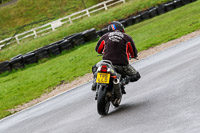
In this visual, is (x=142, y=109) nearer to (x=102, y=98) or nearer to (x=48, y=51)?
(x=102, y=98)

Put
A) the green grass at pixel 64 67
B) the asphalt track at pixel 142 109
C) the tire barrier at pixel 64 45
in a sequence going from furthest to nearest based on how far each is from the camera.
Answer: the tire barrier at pixel 64 45 → the green grass at pixel 64 67 → the asphalt track at pixel 142 109

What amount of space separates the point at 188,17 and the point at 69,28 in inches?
498

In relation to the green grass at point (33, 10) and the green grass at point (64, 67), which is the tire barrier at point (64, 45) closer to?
the green grass at point (64, 67)

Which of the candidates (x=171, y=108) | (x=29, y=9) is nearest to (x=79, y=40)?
(x=171, y=108)

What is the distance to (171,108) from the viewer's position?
6.83 metres

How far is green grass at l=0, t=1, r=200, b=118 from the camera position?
51.5 feet

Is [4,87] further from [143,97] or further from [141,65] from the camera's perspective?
[143,97]

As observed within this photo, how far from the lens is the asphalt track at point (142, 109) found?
627 cm

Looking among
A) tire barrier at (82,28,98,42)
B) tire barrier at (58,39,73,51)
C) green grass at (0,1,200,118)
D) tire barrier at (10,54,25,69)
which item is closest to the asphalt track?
green grass at (0,1,200,118)

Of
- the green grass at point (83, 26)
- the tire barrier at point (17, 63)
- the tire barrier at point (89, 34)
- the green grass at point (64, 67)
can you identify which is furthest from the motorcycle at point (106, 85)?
the green grass at point (83, 26)

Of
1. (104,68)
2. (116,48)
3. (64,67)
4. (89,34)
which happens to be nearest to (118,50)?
(116,48)

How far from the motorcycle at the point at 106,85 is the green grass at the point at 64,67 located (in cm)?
575

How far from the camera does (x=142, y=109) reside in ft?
24.6

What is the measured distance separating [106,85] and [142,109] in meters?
0.81
